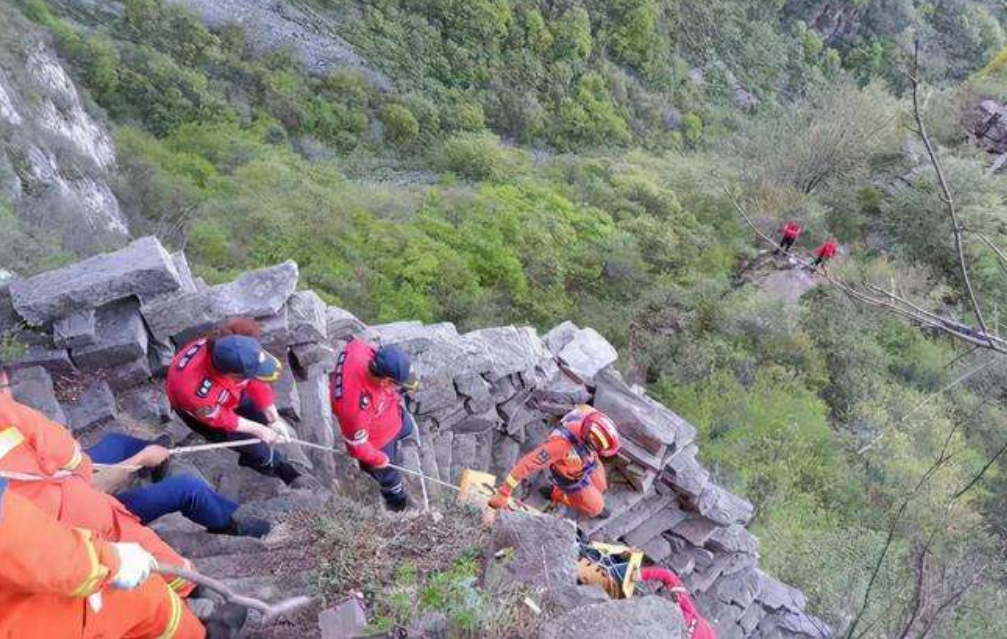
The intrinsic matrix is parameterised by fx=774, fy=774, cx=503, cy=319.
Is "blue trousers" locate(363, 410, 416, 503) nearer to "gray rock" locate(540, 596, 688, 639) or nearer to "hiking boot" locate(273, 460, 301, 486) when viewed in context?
"hiking boot" locate(273, 460, 301, 486)

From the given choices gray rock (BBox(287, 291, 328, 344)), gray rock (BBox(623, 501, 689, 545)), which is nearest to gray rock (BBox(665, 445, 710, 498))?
gray rock (BBox(623, 501, 689, 545))

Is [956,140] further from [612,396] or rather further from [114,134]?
[114,134]

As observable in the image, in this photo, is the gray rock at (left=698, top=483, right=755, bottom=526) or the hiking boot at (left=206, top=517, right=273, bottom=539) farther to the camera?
the gray rock at (left=698, top=483, right=755, bottom=526)

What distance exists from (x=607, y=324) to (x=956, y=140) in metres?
16.8

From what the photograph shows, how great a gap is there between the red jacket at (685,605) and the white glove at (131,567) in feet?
11.5

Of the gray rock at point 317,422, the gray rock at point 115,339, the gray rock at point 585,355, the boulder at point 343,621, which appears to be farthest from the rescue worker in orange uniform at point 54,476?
the gray rock at point 585,355

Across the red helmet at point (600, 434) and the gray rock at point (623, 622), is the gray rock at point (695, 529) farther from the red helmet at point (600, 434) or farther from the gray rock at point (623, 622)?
the gray rock at point (623, 622)

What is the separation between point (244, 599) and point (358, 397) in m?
2.07

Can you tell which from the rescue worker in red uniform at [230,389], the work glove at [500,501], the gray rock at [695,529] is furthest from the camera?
the gray rock at [695,529]

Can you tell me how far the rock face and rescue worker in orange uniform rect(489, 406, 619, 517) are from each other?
222 inches

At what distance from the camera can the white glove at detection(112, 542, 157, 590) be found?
3195 millimetres

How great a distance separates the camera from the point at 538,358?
8.41 m

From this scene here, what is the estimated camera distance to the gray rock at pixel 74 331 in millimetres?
5680

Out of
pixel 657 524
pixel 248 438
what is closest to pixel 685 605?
pixel 657 524
